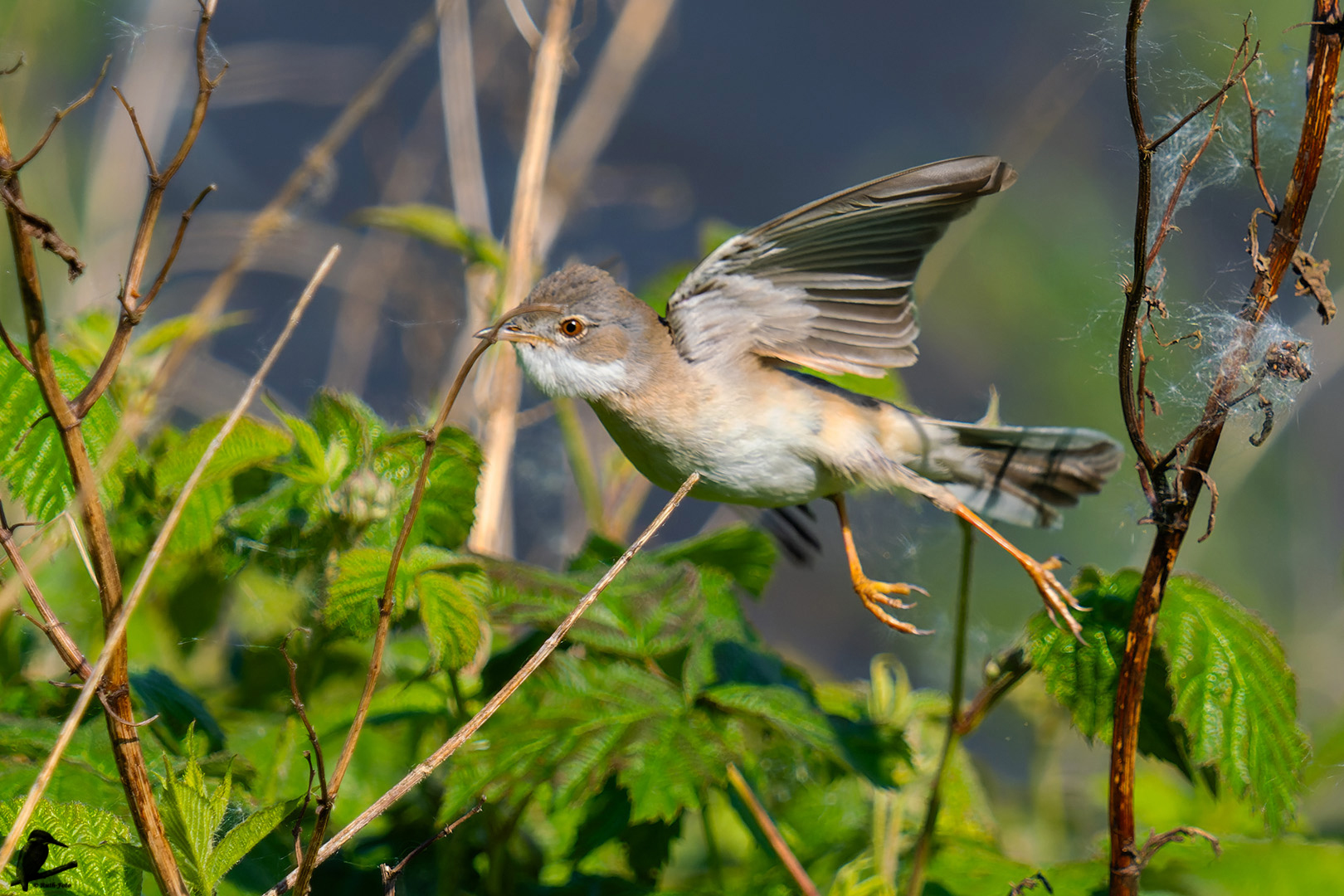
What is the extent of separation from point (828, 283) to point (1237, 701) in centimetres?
104

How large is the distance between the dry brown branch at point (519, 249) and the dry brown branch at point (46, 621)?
1.77m

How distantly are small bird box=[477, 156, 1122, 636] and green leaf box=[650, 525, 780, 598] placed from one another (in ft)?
0.66

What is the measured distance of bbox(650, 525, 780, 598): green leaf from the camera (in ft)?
8.01

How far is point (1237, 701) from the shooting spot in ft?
5.15

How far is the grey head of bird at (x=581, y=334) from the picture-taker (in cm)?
225

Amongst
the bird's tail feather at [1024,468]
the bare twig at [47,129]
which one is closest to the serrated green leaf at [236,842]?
the bare twig at [47,129]

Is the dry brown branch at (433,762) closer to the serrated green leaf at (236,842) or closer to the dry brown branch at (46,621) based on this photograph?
the serrated green leaf at (236,842)

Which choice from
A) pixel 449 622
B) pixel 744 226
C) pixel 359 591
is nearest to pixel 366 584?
pixel 359 591

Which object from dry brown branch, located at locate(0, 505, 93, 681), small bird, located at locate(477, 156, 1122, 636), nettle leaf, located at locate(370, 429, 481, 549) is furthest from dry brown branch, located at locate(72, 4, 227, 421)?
small bird, located at locate(477, 156, 1122, 636)

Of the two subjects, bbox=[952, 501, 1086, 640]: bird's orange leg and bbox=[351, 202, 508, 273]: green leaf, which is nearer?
bbox=[952, 501, 1086, 640]: bird's orange leg

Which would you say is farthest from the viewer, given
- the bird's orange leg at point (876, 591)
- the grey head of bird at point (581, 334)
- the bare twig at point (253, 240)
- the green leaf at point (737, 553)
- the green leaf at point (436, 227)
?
the green leaf at point (436, 227)

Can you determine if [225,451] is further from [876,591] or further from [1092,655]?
[1092,655]

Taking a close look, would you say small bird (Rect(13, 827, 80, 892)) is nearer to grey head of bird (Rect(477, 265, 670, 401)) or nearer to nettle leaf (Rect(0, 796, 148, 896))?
nettle leaf (Rect(0, 796, 148, 896))

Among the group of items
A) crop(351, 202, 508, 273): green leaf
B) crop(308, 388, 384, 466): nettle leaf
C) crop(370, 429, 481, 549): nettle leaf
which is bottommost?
crop(370, 429, 481, 549): nettle leaf
